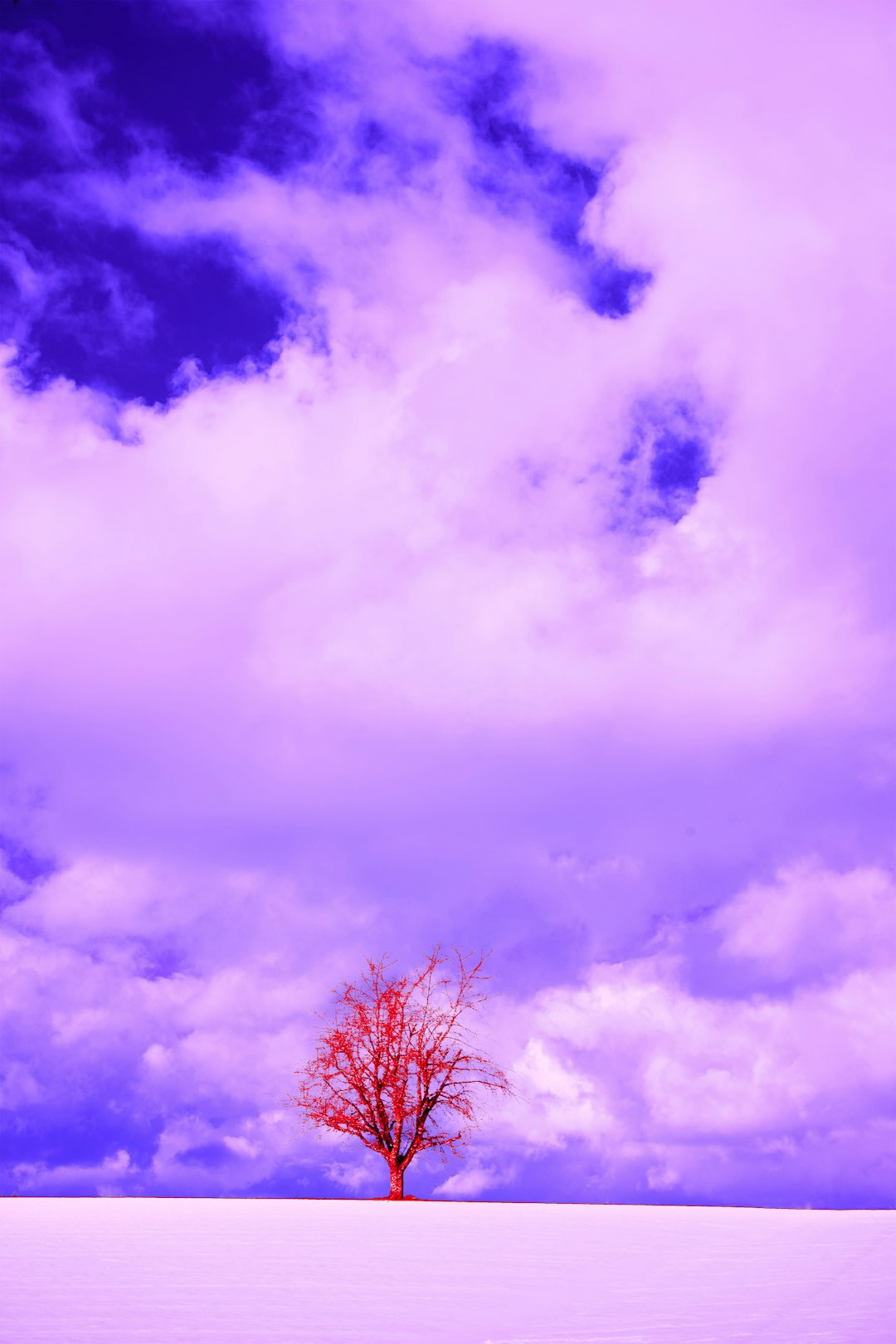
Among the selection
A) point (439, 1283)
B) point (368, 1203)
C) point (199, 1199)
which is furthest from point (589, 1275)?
point (199, 1199)

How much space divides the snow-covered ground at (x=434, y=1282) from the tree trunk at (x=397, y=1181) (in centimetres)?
754

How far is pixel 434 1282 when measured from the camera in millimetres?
8492

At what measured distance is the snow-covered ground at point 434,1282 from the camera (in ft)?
20.7

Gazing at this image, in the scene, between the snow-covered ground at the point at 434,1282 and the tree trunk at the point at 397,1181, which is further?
the tree trunk at the point at 397,1181

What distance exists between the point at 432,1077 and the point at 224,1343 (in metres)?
17.8

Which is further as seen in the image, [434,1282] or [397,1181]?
[397,1181]

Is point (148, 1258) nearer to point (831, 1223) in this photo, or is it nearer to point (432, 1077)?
point (831, 1223)

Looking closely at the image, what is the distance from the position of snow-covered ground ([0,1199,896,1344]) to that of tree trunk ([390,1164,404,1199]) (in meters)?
7.54

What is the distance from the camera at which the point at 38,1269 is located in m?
8.46

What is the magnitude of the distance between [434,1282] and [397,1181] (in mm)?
15089

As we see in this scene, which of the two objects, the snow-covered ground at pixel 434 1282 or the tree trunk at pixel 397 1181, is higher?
the tree trunk at pixel 397 1181

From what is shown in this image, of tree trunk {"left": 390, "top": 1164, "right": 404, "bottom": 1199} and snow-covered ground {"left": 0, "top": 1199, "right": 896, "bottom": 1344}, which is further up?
tree trunk {"left": 390, "top": 1164, "right": 404, "bottom": 1199}

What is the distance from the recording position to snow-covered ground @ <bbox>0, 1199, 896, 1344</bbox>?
6312mm

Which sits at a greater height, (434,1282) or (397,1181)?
(397,1181)
